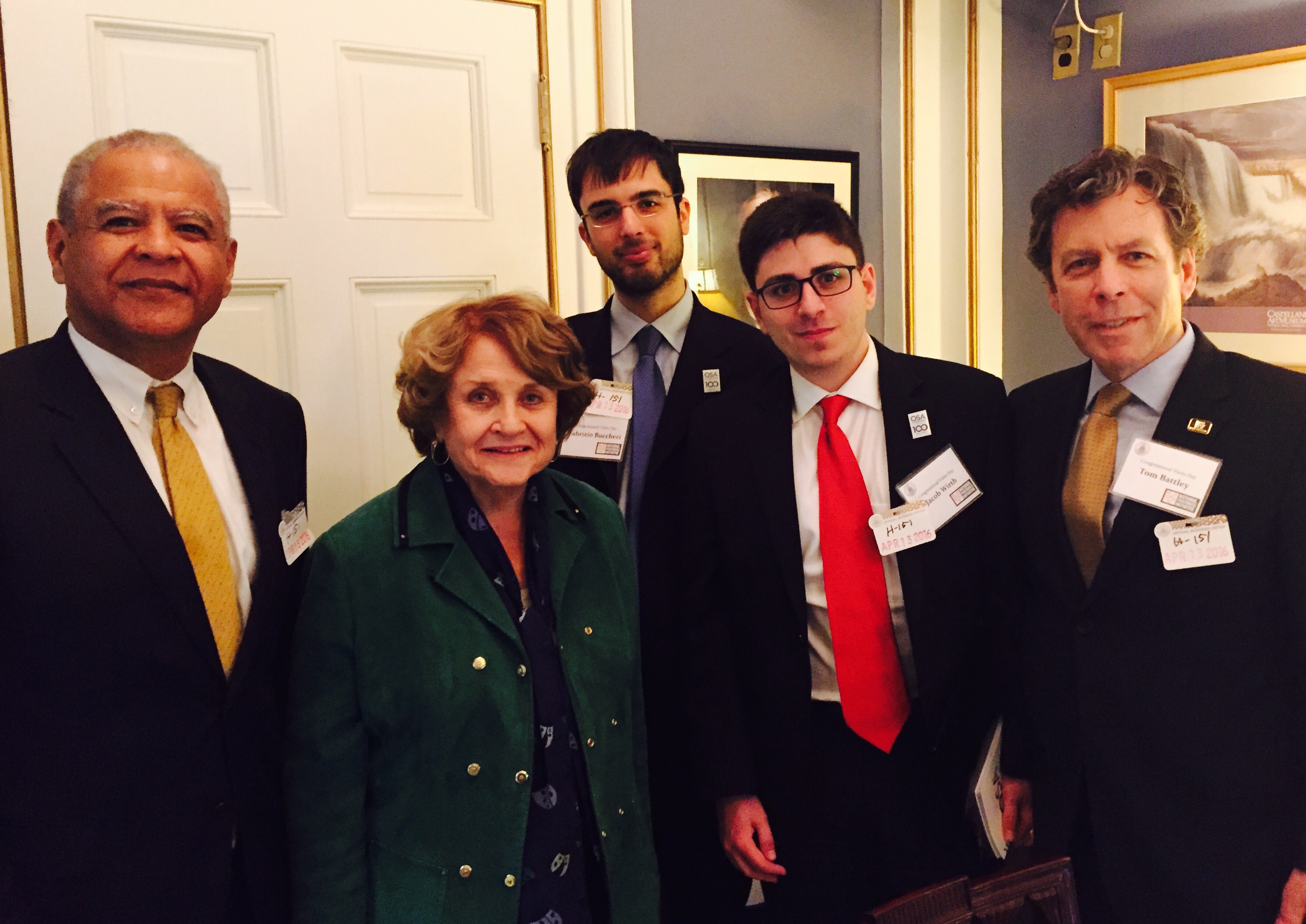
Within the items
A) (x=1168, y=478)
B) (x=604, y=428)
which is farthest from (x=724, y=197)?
(x=1168, y=478)

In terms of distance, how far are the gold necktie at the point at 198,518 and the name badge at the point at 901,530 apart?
1.06 m

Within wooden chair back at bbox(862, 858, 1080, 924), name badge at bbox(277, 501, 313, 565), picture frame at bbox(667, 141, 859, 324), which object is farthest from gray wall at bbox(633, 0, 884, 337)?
wooden chair back at bbox(862, 858, 1080, 924)

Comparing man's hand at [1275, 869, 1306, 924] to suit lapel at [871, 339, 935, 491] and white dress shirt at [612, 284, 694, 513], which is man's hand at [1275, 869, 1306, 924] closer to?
suit lapel at [871, 339, 935, 491]

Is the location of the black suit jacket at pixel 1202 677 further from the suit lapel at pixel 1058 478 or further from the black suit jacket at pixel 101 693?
the black suit jacket at pixel 101 693

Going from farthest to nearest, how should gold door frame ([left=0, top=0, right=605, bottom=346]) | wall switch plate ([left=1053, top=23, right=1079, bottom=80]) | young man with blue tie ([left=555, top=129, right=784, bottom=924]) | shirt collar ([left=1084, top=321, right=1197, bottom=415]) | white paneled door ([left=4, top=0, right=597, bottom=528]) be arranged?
wall switch plate ([left=1053, top=23, right=1079, bottom=80]), gold door frame ([left=0, top=0, right=605, bottom=346]), young man with blue tie ([left=555, top=129, right=784, bottom=924]), white paneled door ([left=4, top=0, right=597, bottom=528]), shirt collar ([left=1084, top=321, right=1197, bottom=415])

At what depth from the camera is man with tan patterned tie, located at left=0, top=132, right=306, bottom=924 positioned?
1.26 m

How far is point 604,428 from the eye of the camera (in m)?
2.05

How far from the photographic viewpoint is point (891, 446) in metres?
1.74

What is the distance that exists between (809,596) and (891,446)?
0.31 m

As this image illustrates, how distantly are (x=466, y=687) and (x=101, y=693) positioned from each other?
48cm

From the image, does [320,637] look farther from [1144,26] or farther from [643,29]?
[1144,26]

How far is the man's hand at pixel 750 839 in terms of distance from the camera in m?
1.74

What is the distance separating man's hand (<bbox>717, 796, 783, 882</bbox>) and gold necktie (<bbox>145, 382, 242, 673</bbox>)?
0.94 m

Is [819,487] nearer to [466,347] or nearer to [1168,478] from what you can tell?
[1168,478]
